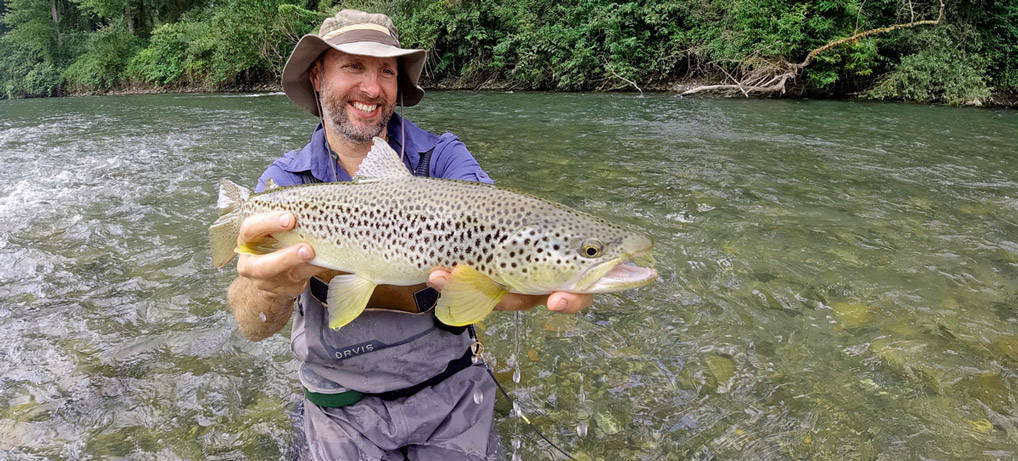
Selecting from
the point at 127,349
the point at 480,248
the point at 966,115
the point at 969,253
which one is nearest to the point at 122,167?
the point at 127,349

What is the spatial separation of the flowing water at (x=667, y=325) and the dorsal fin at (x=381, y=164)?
172 cm

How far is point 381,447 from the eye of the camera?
2.55 meters

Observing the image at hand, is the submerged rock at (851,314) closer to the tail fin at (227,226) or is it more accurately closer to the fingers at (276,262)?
the fingers at (276,262)

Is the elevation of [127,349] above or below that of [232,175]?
below

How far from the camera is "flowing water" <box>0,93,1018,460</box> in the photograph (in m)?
3.17

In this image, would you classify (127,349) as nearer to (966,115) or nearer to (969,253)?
(969,253)

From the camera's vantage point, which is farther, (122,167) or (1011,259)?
(122,167)

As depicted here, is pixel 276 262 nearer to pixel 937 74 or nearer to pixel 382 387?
pixel 382 387

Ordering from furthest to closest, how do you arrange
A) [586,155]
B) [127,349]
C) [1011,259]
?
[586,155]
[1011,259]
[127,349]

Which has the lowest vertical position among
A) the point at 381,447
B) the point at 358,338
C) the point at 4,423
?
the point at 4,423

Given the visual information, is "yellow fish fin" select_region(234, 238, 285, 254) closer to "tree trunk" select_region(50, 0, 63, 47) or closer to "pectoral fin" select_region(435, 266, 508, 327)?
"pectoral fin" select_region(435, 266, 508, 327)

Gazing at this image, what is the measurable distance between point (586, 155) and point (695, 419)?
274 inches

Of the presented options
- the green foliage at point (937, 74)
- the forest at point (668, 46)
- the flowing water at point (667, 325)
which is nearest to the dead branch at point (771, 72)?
the forest at point (668, 46)

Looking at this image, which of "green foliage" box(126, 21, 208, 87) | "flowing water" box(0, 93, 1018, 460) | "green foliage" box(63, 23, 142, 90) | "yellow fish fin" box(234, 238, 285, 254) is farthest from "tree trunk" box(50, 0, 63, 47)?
"yellow fish fin" box(234, 238, 285, 254)
